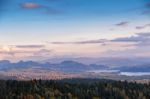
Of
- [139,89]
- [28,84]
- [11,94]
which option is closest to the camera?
[11,94]

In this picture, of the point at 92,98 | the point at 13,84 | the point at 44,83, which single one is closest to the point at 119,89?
the point at 92,98

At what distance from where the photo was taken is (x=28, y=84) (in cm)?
12694

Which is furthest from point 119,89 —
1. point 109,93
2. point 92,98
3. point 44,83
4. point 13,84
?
point 13,84

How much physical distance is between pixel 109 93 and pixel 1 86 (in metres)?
34.7

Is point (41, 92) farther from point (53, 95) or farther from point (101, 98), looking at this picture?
point (101, 98)

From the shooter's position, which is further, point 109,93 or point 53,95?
point 109,93

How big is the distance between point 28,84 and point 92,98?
22749mm

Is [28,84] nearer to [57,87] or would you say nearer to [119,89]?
[57,87]

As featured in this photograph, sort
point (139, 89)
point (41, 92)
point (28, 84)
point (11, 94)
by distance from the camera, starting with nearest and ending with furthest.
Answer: point (11, 94) → point (41, 92) → point (28, 84) → point (139, 89)

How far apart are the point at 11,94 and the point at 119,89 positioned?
3958cm

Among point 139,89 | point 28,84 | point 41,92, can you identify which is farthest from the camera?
point 139,89

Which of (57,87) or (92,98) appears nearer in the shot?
(92,98)

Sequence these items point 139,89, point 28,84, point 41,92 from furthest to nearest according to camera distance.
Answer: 1. point 139,89
2. point 28,84
3. point 41,92

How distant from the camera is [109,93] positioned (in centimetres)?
12475
